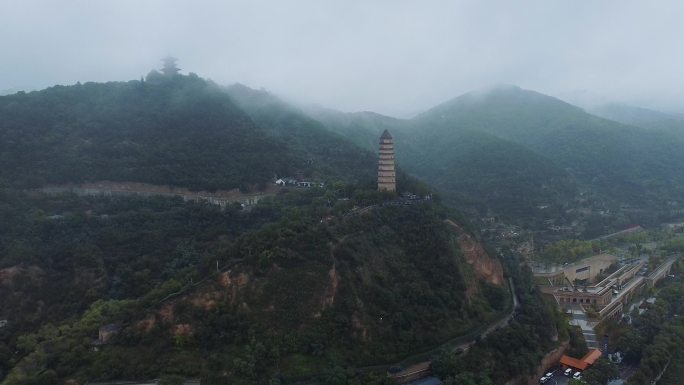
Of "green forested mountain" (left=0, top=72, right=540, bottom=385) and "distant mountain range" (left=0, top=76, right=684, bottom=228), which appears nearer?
"green forested mountain" (left=0, top=72, right=540, bottom=385)

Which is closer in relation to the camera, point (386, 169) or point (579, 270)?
point (386, 169)

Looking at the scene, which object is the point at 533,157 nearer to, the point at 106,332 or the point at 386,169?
the point at 386,169

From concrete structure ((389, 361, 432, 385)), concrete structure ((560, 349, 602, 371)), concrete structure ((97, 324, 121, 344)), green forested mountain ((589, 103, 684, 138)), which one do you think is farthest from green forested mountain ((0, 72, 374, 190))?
green forested mountain ((589, 103, 684, 138))

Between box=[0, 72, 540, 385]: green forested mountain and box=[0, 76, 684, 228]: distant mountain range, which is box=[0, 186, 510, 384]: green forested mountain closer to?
box=[0, 72, 540, 385]: green forested mountain

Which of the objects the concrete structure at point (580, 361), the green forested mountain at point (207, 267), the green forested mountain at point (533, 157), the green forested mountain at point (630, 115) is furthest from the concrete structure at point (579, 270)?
the green forested mountain at point (630, 115)

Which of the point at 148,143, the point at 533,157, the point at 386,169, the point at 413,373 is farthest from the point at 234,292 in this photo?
the point at 533,157

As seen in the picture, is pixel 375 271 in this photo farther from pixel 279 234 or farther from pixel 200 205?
pixel 200 205

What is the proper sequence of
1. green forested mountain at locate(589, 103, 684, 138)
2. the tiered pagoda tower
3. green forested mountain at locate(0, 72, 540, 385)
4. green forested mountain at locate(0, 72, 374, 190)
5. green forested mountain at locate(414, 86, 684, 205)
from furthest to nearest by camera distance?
green forested mountain at locate(589, 103, 684, 138)
green forested mountain at locate(414, 86, 684, 205)
green forested mountain at locate(0, 72, 374, 190)
the tiered pagoda tower
green forested mountain at locate(0, 72, 540, 385)

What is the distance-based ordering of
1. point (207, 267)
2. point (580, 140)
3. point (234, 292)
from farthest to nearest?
point (580, 140) → point (207, 267) → point (234, 292)

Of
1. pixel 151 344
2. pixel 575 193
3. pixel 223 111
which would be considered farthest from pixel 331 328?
pixel 575 193

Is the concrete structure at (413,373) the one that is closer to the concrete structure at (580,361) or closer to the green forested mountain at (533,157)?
the concrete structure at (580,361)
